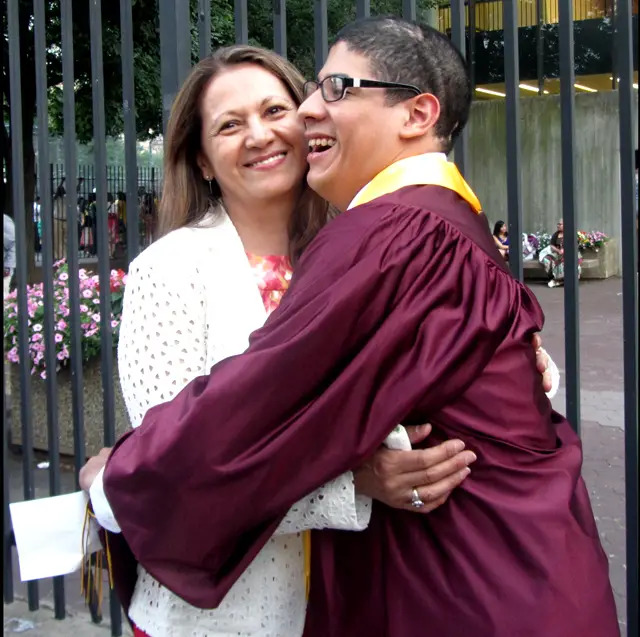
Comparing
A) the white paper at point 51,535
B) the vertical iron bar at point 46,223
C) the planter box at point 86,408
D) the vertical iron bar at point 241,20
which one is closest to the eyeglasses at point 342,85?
the white paper at point 51,535

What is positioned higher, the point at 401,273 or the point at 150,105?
the point at 150,105

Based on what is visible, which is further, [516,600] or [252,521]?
[252,521]

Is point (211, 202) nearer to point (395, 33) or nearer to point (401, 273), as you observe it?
point (395, 33)

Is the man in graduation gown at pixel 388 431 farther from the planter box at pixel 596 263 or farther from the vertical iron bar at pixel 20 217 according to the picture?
the planter box at pixel 596 263

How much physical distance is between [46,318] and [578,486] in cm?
231

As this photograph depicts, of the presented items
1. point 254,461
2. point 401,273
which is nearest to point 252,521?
point 254,461

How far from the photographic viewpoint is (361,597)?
1476 mm

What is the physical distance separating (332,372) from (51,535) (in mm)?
809

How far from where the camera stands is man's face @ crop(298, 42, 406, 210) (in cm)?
154

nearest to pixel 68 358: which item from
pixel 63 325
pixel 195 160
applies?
pixel 63 325

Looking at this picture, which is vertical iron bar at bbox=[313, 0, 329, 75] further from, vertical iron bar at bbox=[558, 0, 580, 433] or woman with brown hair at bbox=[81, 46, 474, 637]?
vertical iron bar at bbox=[558, 0, 580, 433]

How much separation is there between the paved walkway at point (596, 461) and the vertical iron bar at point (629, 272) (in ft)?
5.10

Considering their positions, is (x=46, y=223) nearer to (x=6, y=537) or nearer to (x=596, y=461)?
(x=6, y=537)

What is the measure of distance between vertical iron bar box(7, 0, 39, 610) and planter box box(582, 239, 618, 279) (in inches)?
608
